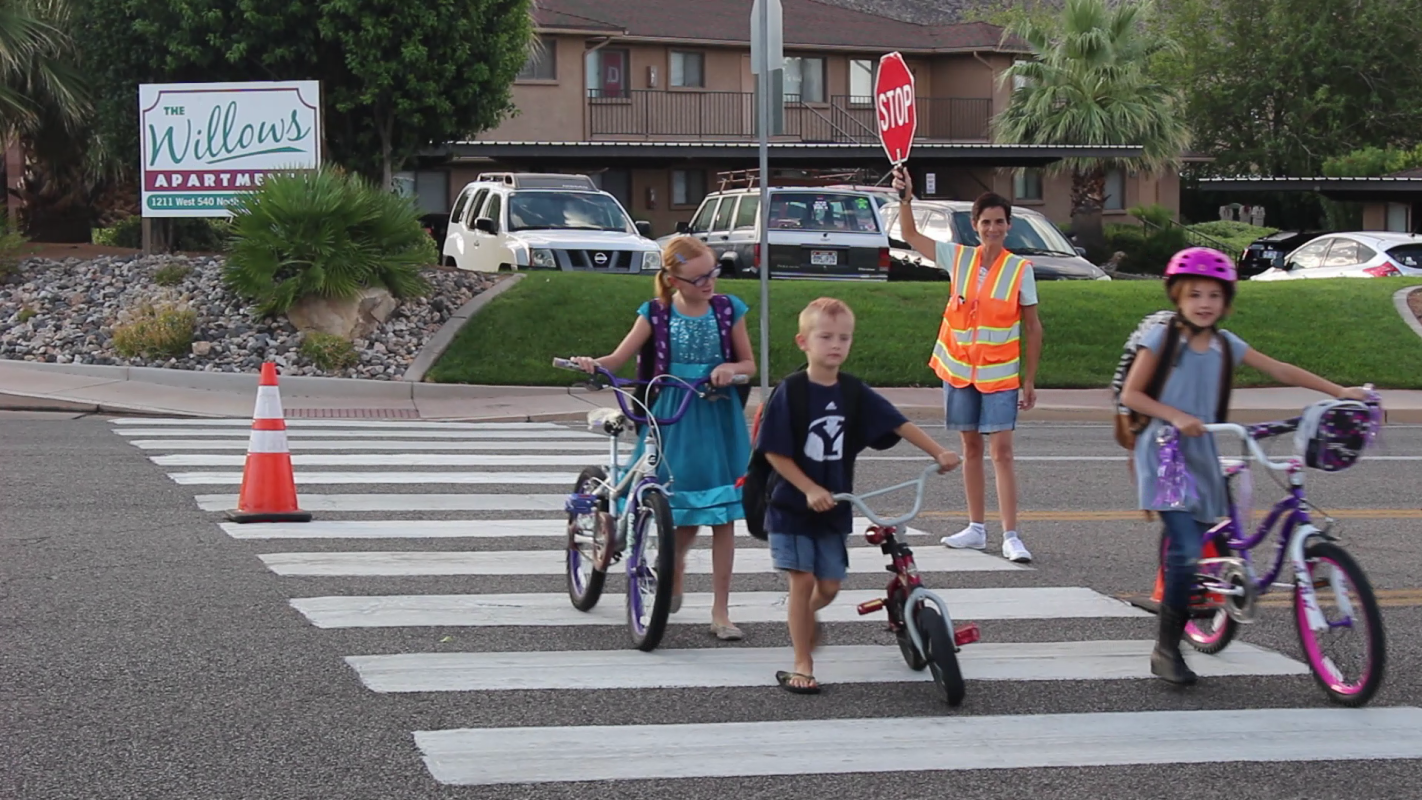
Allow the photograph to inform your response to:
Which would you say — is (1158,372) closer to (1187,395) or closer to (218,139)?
(1187,395)

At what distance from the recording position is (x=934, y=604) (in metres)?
6.34

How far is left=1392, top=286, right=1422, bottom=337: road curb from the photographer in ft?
67.5

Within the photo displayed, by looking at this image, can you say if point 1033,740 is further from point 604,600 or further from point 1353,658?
point 604,600

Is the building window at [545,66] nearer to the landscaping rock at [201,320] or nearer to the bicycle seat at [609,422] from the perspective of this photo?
the landscaping rock at [201,320]

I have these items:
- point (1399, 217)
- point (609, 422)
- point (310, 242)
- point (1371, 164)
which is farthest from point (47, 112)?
point (1399, 217)

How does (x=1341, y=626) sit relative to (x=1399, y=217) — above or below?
below

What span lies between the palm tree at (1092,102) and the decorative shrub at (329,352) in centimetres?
2512

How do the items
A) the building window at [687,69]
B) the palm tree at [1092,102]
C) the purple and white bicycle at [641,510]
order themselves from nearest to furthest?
the purple and white bicycle at [641,510] → the palm tree at [1092,102] → the building window at [687,69]

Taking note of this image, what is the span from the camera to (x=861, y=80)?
44062 millimetres

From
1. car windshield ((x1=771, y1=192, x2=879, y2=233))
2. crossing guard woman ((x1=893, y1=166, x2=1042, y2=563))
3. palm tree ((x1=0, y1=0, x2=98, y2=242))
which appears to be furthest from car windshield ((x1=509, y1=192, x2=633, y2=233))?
crossing guard woman ((x1=893, y1=166, x2=1042, y2=563))

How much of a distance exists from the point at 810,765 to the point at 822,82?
128 ft

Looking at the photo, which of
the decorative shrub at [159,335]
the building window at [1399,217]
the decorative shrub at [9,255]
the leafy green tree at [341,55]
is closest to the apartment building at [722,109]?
the building window at [1399,217]

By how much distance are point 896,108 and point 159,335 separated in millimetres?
8882

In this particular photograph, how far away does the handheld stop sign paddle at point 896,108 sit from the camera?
40.2 feet
